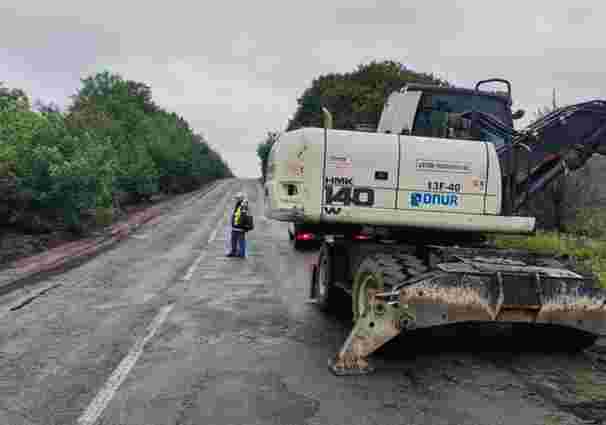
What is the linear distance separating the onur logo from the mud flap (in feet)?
4.25

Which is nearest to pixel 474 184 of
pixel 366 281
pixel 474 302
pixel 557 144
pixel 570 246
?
pixel 557 144

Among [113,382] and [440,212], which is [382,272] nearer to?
[440,212]

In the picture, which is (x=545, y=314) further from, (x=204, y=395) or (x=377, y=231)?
(x=204, y=395)

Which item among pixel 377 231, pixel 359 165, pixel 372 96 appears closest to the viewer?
pixel 359 165

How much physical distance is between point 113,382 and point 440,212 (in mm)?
4026

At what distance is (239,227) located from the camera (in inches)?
601

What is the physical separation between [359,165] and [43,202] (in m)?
14.1

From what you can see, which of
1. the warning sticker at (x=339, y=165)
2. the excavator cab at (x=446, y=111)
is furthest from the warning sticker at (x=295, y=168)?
the excavator cab at (x=446, y=111)

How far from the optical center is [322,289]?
930 centimetres

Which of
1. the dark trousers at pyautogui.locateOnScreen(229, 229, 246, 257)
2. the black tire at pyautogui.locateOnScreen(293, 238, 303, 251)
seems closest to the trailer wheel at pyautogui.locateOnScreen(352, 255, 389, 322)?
the dark trousers at pyautogui.locateOnScreen(229, 229, 246, 257)

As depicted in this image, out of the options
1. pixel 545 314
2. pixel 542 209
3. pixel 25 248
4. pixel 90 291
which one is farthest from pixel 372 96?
pixel 545 314

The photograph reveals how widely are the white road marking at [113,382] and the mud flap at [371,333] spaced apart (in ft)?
7.22

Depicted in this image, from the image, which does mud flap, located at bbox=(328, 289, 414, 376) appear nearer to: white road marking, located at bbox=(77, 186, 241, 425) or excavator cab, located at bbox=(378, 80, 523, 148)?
white road marking, located at bbox=(77, 186, 241, 425)

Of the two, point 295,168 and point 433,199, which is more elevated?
point 295,168
